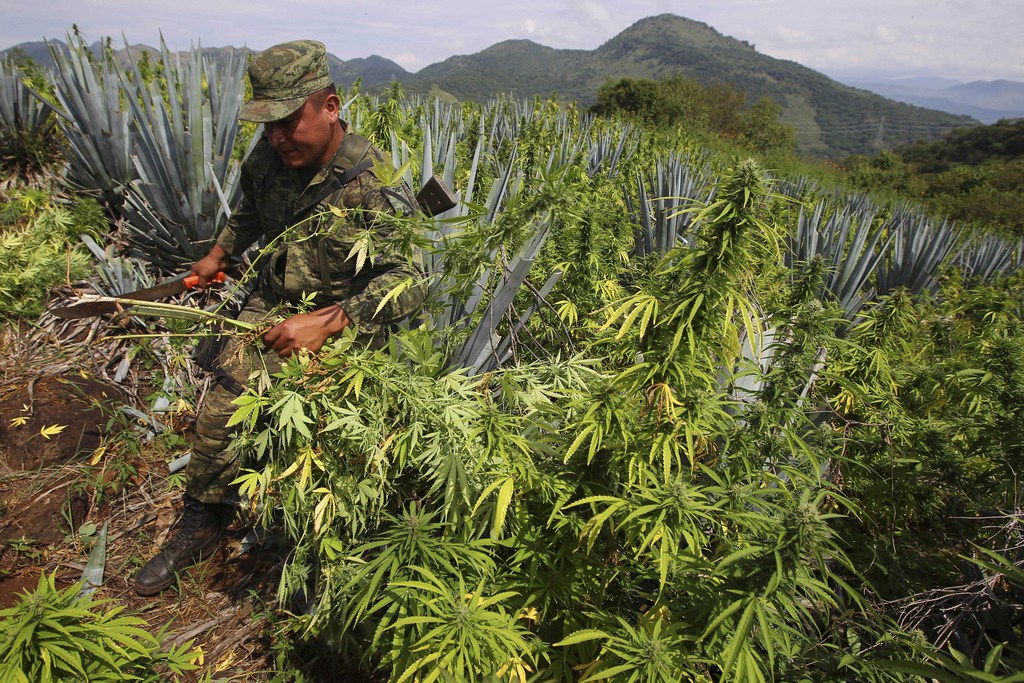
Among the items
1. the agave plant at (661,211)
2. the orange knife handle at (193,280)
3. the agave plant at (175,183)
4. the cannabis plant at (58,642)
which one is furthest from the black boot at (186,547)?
the agave plant at (661,211)

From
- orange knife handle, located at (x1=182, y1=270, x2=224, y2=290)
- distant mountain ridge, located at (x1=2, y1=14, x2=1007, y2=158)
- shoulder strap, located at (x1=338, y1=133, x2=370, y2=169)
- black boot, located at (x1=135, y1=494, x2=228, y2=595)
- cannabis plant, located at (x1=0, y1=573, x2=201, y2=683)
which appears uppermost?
distant mountain ridge, located at (x1=2, y1=14, x2=1007, y2=158)

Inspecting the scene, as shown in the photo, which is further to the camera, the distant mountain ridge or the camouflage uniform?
the distant mountain ridge

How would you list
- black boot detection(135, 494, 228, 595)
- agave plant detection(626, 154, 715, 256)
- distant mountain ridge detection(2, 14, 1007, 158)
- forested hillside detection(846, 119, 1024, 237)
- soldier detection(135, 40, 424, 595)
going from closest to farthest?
soldier detection(135, 40, 424, 595), black boot detection(135, 494, 228, 595), agave plant detection(626, 154, 715, 256), forested hillside detection(846, 119, 1024, 237), distant mountain ridge detection(2, 14, 1007, 158)

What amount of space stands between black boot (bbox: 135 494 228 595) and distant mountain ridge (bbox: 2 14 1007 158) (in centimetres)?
6550

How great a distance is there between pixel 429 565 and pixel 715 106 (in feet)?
145

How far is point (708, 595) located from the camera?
109 centimetres

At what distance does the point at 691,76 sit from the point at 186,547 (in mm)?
85678

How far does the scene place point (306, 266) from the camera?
6.72ft

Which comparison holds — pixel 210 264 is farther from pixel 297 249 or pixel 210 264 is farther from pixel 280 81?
pixel 280 81

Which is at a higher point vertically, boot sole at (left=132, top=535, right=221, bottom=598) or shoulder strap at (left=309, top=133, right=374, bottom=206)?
shoulder strap at (left=309, top=133, right=374, bottom=206)

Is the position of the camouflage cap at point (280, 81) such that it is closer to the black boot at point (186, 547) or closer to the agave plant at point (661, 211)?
the black boot at point (186, 547)

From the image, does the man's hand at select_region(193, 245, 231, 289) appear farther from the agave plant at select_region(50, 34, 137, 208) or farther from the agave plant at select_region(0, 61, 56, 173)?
the agave plant at select_region(0, 61, 56, 173)

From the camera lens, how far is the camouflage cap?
1776mm

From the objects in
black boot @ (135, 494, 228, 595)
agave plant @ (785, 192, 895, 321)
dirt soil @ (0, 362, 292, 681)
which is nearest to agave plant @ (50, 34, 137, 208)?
dirt soil @ (0, 362, 292, 681)
